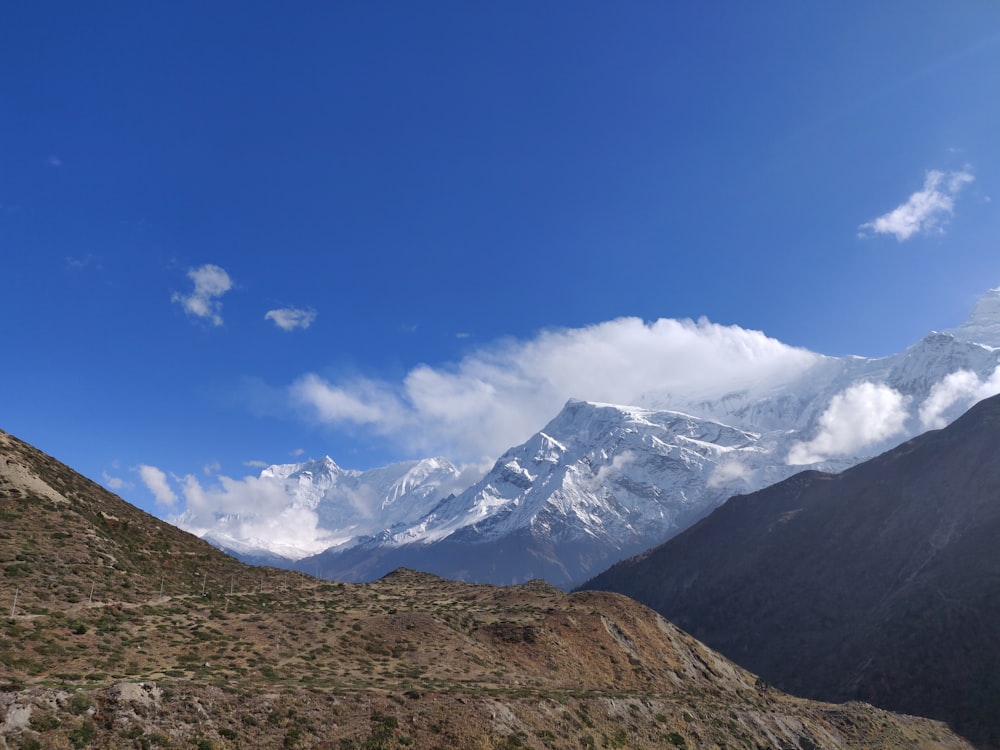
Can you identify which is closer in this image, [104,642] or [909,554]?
[104,642]

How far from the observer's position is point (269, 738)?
30.7m

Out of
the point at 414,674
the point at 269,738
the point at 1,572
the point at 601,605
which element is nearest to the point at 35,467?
the point at 1,572

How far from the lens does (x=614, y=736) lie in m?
42.0

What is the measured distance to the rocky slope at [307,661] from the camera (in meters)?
31.1

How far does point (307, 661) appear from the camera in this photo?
4781cm

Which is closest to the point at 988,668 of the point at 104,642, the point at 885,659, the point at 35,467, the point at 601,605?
the point at 885,659

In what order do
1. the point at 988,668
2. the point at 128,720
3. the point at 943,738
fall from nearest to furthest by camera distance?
the point at 128,720
the point at 943,738
the point at 988,668

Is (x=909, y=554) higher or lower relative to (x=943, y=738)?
higher

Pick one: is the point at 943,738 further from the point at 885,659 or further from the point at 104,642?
the point at 104,642

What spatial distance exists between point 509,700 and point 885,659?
147 metres

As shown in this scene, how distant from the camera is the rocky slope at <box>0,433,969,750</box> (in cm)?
3111

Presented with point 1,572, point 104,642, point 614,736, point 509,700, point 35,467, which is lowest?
point 614,736

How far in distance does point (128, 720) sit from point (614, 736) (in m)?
29.1

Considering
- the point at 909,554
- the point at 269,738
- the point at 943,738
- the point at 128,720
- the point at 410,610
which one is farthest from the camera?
the point at 909,554
